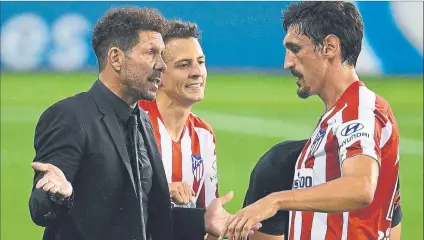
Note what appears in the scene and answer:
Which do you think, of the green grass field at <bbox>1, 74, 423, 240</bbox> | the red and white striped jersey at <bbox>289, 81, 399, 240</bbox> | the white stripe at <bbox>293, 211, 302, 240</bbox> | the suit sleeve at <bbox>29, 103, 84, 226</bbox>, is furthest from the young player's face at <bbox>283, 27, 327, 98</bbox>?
the green grass field at <bbox>1, 74, 423, 240</bbox>

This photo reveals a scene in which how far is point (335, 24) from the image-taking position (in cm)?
372

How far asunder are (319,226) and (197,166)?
63.9 inches

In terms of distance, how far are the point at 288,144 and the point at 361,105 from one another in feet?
1.93

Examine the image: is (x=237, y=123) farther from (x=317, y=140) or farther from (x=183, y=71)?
(x=317, y=140)

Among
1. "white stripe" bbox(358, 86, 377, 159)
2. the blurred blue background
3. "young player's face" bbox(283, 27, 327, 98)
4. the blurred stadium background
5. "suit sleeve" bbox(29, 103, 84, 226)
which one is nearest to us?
"white stripe" bbox(358, 86, 377, 159)

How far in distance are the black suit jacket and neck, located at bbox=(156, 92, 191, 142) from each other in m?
1.37

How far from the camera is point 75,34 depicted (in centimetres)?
1321

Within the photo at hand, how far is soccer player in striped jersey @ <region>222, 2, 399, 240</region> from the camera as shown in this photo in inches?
128

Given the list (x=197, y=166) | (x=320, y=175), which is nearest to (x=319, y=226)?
(x=320, y=175)

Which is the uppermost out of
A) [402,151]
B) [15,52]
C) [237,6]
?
[237,6]

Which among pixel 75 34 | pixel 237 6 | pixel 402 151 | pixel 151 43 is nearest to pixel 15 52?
pixel 75 34

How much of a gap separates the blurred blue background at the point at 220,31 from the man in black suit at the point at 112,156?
916cm

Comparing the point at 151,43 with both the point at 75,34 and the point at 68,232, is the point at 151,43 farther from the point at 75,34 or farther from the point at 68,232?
the point at 75,34

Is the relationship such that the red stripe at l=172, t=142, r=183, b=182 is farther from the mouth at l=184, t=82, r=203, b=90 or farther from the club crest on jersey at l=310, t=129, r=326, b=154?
the club crest on jersey at l=310, t=129, r=326, b=154
